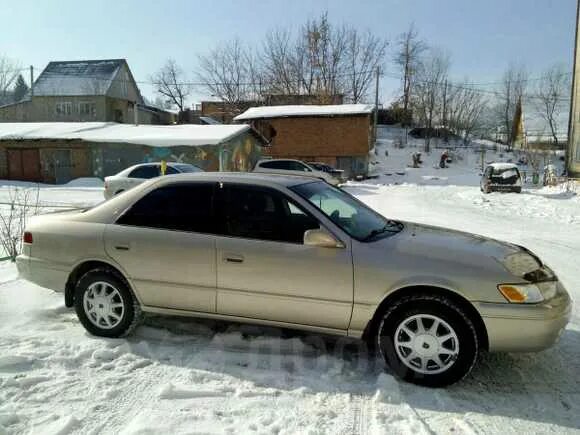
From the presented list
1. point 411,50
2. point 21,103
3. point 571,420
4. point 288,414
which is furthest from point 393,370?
point 411,50

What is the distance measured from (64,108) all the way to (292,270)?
49.0 metres

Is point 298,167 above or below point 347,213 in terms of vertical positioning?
above

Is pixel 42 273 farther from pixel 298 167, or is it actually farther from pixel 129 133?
pixel 129 133

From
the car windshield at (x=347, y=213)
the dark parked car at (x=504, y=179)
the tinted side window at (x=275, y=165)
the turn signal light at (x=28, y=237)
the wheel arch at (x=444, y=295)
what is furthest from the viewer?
the tinted side window at (x=275, y=165)

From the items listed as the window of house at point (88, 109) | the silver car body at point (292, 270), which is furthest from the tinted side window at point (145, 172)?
the window of house at point (88, 109)

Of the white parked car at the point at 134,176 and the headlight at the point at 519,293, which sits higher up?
the white parked car at the point at 134,176

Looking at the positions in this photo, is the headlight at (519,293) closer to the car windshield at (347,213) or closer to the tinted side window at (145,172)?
the car windshield at (347,213)

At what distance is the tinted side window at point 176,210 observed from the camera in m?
3.72

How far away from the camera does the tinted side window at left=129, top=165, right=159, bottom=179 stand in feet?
49.4

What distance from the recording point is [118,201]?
13.2 feet

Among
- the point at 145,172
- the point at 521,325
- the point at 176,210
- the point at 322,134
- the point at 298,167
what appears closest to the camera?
A: the point at 521,325

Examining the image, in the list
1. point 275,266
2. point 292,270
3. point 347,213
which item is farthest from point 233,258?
point 347,213

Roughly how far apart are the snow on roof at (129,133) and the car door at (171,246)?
1903 cm

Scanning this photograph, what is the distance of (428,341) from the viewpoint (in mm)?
3158
